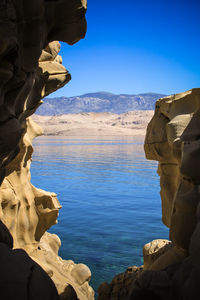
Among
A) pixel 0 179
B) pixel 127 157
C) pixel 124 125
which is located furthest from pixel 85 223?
pixel 124 125

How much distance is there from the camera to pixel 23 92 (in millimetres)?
4031

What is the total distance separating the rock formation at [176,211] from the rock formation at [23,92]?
105 centimetres

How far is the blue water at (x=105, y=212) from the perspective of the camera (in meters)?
8.10

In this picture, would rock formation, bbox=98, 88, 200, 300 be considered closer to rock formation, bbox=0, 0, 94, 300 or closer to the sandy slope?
rock formation, bbox=0, 0, 94, 300

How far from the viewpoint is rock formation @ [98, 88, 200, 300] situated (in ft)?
10.7

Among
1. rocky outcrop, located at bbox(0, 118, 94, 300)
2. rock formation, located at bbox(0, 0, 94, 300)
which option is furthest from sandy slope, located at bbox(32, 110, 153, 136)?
rock formation, located at bbox(0, 0, 94, 300)

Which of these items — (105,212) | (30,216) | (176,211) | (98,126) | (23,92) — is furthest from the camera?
(98,126)

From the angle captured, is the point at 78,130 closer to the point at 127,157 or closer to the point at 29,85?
the point at 127,157

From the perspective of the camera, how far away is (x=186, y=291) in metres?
3.01

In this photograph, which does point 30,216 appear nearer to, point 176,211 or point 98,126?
point 176,211

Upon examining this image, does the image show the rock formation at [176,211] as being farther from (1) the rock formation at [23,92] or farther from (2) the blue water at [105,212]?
(2) the blue water at [105,212]

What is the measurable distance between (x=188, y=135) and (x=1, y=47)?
261cm

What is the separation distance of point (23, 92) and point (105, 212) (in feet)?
28.7

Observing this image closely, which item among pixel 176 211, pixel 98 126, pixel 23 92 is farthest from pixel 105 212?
→ pixel 98 126
